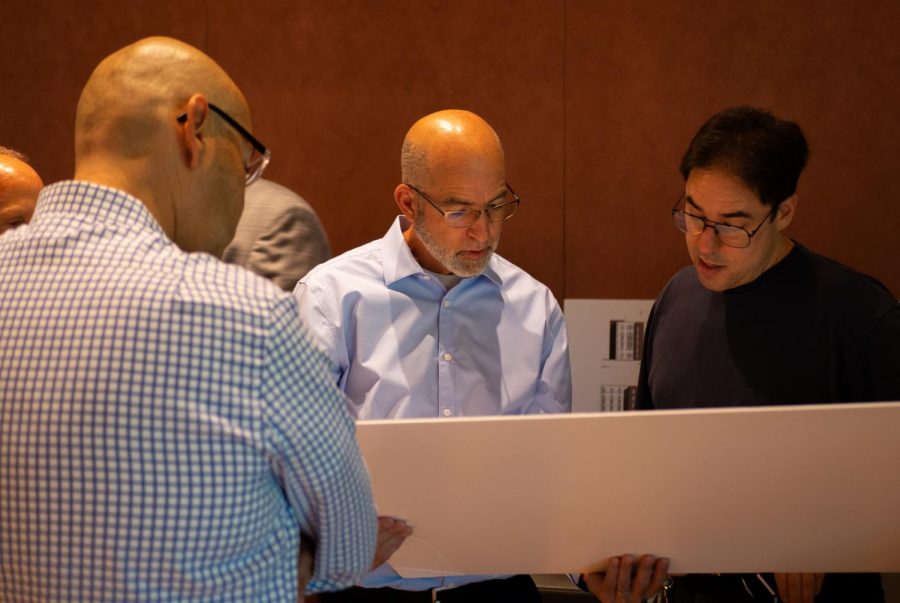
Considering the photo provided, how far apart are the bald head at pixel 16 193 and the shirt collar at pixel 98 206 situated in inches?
50.9

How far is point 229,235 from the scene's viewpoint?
1496 millimetres

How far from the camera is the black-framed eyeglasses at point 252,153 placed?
1.45 meters

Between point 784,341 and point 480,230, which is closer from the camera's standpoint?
point 784,341

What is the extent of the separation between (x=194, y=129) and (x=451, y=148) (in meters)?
1.13

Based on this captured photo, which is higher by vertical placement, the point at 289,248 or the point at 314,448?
the point at 314,448

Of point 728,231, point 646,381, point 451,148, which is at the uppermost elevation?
point 451,148

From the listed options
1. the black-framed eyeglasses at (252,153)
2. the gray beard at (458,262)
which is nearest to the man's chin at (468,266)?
the gray beard at (458,262)

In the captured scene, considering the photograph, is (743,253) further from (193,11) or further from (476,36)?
(193,11)

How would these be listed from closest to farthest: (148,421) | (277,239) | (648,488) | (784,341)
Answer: (148,421), (648,488), (784,341), (277,239)

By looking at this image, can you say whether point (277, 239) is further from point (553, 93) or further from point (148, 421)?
point (148, 421)

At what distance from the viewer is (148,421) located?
4.03 feet

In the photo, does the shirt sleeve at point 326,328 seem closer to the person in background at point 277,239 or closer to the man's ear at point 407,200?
the man's ear at point 407,200

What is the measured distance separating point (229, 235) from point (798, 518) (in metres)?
1.16

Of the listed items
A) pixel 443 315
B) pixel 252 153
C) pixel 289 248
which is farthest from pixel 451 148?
pixel 252 153
